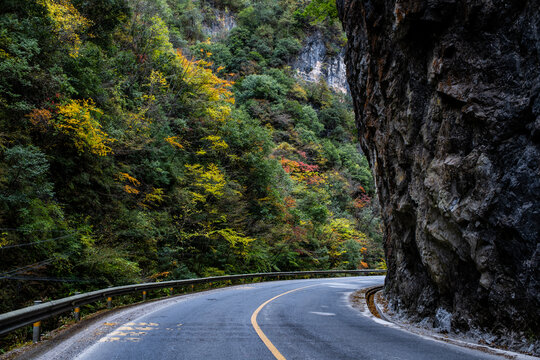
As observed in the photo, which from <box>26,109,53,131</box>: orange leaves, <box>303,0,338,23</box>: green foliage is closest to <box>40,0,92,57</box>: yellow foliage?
<box>26,109,53,131</box>: orange leaves

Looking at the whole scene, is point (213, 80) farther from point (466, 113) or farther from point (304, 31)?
point (304, 31)

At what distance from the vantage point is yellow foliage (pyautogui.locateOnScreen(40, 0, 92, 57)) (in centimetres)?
1242

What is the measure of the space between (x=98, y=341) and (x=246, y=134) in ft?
65.5

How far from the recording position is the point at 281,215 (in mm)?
24812

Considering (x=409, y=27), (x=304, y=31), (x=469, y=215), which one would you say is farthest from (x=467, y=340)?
(x=304, y=31)

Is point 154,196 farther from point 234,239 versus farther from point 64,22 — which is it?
point 64,22

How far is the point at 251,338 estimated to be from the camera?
530 cm

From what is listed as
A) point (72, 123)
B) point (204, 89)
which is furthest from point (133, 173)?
point (204, 89)

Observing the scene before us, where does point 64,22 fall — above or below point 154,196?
above

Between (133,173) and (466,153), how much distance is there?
14429 mm

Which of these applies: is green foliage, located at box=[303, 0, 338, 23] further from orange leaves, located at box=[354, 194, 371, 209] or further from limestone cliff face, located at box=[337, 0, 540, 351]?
orange leaves, located at box=[354, 194, 371, 209]

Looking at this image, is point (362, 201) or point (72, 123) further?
point (362, 201)

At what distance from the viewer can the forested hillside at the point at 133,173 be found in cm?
939

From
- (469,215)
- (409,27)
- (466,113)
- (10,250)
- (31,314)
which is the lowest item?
(31,314)
